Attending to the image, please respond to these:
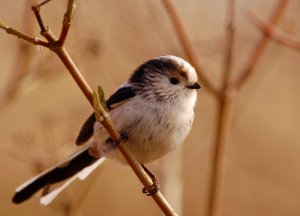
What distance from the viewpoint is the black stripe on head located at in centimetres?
292

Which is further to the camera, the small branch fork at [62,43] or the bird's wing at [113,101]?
the bird's wing at [113,101]

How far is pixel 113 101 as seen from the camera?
114 inches

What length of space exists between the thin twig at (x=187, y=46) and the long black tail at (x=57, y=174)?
723 millimetres

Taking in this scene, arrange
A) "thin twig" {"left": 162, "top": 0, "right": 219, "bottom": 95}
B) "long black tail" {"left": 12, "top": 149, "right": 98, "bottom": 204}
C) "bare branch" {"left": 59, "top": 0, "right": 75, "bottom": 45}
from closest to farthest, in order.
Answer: "bare branch" {"left": 59, "top": 0, "right": 75, "bottom": 45}, "thin twig" {"left": 162, "top": 0, "right": 219, "bottom": 95}, "long black tail" {"left": 12, "top": 149, "right": 98, "bottom": 204}

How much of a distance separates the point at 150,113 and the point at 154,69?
28 cm

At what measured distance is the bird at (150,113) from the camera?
276 cm

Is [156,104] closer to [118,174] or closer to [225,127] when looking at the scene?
[225,127]

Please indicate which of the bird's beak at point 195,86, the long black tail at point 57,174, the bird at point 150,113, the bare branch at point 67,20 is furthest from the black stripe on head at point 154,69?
the bare branch at point 67,20

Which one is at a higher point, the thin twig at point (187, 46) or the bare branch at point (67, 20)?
the bare branch at point (67, 20)

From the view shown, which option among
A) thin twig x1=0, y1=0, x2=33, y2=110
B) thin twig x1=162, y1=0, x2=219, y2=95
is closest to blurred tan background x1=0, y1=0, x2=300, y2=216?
thin twig x1=0, y1=0, x2=33, y2=110

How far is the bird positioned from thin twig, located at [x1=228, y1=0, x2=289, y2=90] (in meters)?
0.28

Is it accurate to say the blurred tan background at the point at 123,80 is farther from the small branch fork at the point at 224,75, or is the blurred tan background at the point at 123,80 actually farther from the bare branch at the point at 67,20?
the bare branch at the point at 67,20

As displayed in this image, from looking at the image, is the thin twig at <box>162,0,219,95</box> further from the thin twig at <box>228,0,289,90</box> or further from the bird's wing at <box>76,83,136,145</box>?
the bird's wing at <box>76,83,136,145</box>

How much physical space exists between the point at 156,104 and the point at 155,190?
427mm
